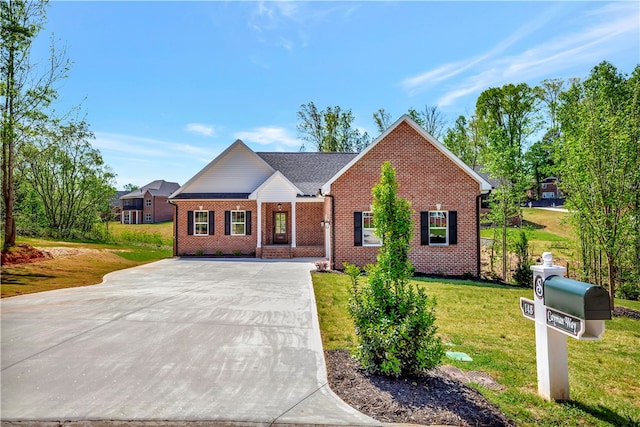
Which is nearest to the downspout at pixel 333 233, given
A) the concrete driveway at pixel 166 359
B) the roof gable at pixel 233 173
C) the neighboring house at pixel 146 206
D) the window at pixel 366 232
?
the window at pixel 366 232

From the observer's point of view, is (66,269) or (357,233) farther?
(357,233)

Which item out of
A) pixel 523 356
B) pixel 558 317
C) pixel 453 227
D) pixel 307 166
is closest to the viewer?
pixel 558 317

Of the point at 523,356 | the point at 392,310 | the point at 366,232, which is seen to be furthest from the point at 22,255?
the point at 523,356

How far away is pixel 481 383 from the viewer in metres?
4.44

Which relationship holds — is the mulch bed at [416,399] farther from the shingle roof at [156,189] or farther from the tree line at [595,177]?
the shingle roof at [156,189]

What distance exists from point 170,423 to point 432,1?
35.5 ft

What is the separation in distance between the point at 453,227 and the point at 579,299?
12210mm

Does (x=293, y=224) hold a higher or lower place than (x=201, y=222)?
lower

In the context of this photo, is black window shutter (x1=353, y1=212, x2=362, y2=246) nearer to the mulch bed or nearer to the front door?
the front door

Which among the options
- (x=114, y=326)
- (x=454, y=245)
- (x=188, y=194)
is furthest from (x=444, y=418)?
(x=188, y=194)

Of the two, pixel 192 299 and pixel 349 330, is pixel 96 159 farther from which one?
pixel 349 330

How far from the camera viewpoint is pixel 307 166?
22.7m

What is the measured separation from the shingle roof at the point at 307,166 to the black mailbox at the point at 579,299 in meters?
16.8

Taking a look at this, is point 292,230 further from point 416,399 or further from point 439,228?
point 416,399
